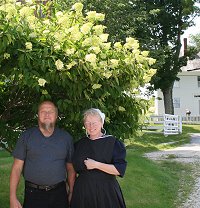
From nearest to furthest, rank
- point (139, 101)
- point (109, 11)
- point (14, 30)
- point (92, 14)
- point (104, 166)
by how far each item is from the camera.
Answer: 1. point (14, 30)
2. point (104, 166)
3. point (92, 14)
4. point (139, 101)
5. point (109, 11)

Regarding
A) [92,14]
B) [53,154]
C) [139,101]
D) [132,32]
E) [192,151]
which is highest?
[132,32]

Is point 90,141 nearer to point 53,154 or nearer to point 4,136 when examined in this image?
point 53,154

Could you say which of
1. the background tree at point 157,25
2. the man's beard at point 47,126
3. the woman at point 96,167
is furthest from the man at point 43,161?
the background tree at point 157,25

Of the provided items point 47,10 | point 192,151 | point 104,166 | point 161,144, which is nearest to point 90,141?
point 104,166

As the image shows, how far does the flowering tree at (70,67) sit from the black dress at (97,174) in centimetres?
35

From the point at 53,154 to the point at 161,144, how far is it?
59.2ft

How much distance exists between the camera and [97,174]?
4.09 meters

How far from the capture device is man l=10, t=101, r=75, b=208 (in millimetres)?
4074

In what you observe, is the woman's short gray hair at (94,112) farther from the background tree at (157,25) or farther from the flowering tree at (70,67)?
the background tree at (157,25)

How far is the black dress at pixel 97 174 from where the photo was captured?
4.06 meters

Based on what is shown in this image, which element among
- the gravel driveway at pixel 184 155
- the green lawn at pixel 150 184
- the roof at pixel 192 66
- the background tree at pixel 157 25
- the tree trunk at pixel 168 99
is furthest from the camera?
the roof at pixel 192 66

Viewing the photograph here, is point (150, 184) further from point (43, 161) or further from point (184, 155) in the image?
point (184, 155)

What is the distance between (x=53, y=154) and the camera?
4.10 meters

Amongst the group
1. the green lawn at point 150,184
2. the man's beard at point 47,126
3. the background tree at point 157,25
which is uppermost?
the background tree at point 157,25
